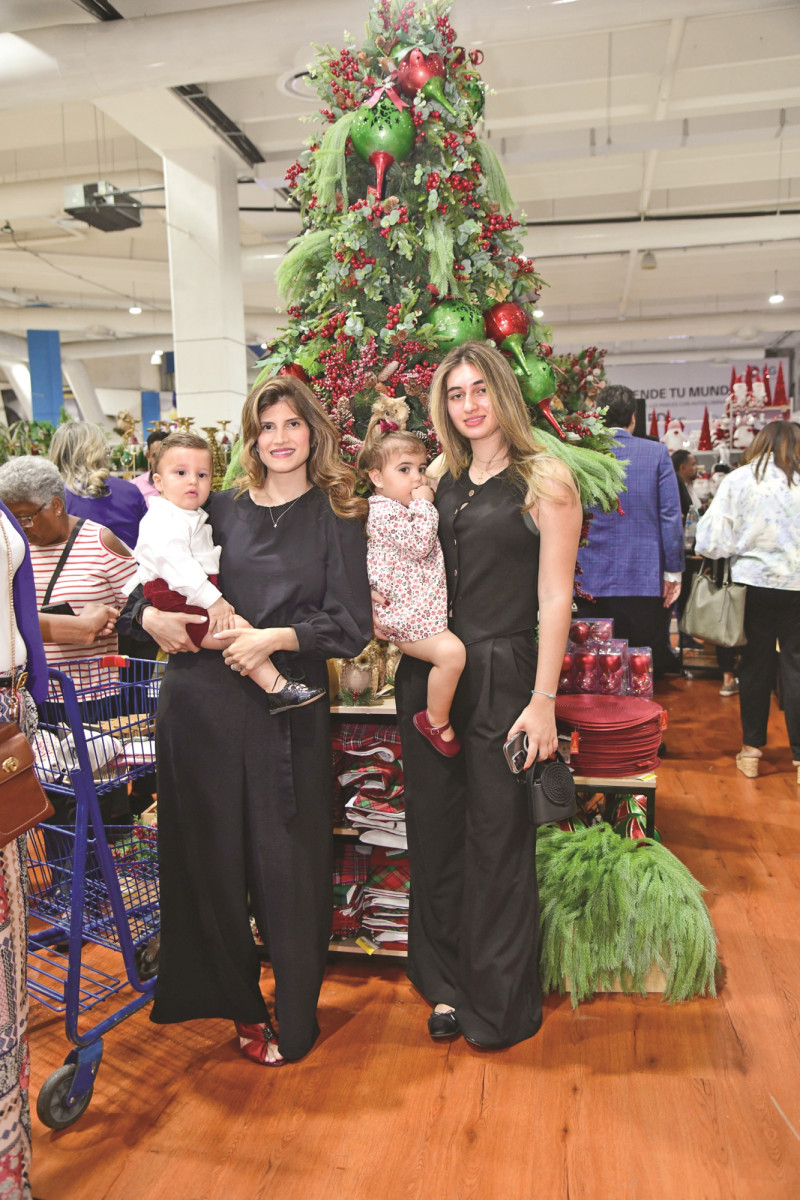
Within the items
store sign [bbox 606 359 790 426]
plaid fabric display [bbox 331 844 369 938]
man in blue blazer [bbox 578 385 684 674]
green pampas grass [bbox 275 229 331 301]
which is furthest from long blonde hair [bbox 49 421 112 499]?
store sign [bbox 606 359 790 426]

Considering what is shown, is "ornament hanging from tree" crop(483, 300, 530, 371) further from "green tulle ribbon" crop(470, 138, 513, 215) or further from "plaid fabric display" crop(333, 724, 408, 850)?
"plaid fabric display" crop(333, 724, 408, 850)

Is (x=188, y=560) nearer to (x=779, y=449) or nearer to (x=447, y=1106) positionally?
(x=447, y=1106)

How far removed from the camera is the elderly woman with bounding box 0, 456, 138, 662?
2.99 m

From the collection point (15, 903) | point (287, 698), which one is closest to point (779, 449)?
point (287, 698)

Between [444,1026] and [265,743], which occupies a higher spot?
[265,743]

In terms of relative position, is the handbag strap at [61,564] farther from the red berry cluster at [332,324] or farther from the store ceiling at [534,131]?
the store ceiling at [534,131]

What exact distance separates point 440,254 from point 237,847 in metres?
1.92

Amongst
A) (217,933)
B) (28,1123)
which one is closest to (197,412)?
(217,933)

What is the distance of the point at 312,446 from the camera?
244 cm

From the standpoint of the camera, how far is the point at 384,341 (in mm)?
2947

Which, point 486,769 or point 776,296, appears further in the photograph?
point 776,296

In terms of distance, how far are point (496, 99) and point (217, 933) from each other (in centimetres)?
751

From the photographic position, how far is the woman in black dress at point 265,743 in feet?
7.77

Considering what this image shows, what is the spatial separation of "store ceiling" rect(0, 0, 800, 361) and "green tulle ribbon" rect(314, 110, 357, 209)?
9.19ft
